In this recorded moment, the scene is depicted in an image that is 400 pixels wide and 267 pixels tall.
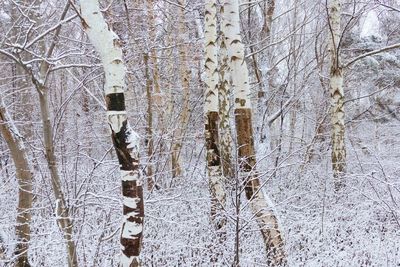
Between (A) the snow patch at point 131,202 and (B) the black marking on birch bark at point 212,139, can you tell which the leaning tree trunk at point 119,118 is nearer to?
(A) the snow patch at point 131,202

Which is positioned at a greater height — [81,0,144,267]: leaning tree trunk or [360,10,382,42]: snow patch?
[360,10,382,42]: snow patch

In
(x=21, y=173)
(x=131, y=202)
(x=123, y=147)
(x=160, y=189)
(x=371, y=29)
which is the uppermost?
(x=371, y=29)

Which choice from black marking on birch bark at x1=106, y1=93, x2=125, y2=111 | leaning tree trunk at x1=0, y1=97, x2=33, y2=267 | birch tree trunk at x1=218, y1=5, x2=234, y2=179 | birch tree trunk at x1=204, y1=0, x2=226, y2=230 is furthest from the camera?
birch tree trunk at x1=218, y1=5, x2=234, y2=179

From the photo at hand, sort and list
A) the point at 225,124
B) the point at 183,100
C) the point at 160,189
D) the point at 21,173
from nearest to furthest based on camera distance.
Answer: the point at 21,173 < the point at 160,189 < the point at 225,124 < the point at 183,100

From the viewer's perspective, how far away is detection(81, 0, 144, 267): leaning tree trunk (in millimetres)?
3283

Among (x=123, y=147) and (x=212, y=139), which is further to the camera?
(x=212, y=139)

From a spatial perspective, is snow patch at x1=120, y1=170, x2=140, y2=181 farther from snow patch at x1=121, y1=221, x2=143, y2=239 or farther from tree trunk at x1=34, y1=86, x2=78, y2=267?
tree trunk at x1=34, y1=86, x2=78, y2=267

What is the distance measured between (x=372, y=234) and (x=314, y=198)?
148 cm

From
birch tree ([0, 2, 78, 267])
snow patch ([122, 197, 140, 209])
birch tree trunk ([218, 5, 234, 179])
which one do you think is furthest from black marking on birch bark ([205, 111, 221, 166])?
snow patch ([122, 197, 140, 209])

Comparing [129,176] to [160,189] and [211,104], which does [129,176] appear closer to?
[211,104]

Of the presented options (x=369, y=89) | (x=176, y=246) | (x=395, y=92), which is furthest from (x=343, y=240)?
(x=395, y=92)

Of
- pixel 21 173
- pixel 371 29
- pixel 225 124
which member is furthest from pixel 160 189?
pixel 371 29

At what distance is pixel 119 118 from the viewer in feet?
10.8

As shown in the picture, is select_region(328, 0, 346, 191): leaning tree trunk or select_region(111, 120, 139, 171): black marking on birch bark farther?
select_region(328, 0, 346, 191): leaning tree trunk
